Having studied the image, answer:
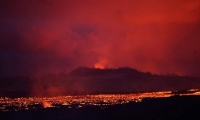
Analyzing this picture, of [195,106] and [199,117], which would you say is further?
[195,106]

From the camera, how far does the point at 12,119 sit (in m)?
54.4

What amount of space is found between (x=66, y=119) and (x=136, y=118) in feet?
40.0

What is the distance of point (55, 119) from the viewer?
174ft

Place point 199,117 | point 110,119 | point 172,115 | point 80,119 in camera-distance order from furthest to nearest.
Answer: point 80,119 < point 110,119 < point 172,115 < point 199,117

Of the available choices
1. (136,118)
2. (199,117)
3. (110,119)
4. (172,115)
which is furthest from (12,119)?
(199,117)

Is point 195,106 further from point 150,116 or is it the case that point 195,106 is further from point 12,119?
point 12,119

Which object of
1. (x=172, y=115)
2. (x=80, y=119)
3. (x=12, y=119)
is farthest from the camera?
(x=12, y=119)

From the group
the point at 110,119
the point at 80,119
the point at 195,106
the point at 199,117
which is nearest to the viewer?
the point at 199,117

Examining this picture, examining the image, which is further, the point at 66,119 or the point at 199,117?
the point at 66,119

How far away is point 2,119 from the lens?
55.1 m

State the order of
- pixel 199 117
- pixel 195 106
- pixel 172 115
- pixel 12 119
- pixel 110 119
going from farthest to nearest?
pixel 12 119
pixel 110 119
pixel 195 106
pixel 172 115
pixel 199 117

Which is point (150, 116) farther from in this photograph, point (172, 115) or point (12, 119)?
point (12, 119)

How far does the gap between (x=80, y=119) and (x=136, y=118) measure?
9742mm

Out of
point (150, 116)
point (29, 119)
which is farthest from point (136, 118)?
point (29, 119)
